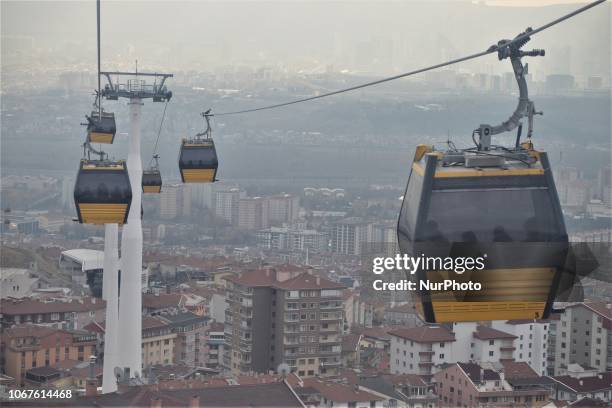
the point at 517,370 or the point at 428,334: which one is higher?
the point at 428,334

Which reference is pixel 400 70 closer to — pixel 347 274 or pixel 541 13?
pixel 541 13

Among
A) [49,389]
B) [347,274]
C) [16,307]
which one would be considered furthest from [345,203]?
[49,389]

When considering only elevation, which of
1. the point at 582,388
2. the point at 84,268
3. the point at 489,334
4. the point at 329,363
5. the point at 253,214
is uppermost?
the point at 253,214

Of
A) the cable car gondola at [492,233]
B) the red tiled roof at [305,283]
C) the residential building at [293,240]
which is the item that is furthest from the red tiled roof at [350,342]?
the residential building at [293,240]

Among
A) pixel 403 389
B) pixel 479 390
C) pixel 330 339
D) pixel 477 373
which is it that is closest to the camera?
pixel 479 390

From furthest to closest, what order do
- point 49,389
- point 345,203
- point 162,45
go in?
1. point 162,45
2. point 345,203
3. point 49,389

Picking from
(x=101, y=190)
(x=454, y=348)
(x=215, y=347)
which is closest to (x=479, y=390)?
(x=454, y=348)

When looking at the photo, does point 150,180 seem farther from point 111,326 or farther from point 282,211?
point 282,211

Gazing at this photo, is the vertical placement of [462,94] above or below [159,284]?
above
